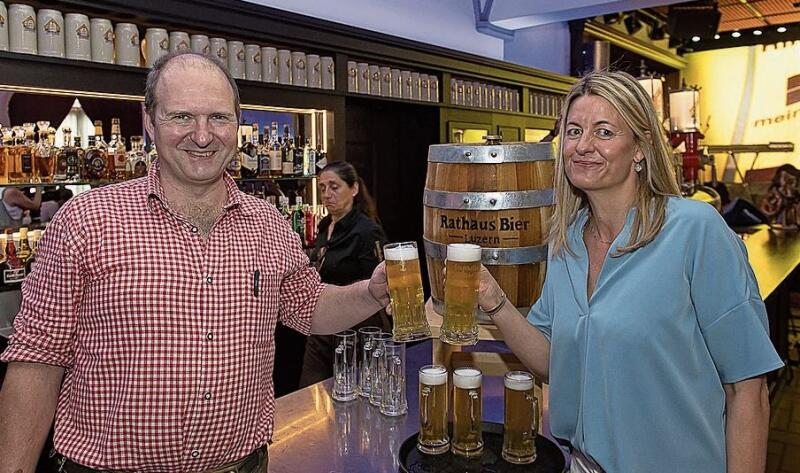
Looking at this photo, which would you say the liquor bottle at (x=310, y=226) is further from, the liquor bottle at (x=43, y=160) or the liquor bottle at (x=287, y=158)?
the liquor bottle at (x=43, y=160)

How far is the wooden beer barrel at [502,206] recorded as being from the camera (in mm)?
1759

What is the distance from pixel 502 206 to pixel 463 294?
12.7 inches

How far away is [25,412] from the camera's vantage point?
4.76ft

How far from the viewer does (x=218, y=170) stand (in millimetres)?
1570

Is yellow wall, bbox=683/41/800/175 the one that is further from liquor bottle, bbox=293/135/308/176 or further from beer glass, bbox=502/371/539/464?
beer glass, bbox=502/371/539/464

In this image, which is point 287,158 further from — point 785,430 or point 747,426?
point 785,430

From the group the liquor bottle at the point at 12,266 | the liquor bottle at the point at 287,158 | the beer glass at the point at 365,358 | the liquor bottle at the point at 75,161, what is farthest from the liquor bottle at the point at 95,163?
the beer glass at the point at 365,358

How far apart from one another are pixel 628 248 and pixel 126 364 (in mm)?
1095

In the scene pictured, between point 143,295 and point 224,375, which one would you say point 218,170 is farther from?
point 224,375

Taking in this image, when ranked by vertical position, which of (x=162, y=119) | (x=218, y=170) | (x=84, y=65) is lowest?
(x=218, y=170)

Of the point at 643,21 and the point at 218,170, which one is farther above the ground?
the point at 643,21

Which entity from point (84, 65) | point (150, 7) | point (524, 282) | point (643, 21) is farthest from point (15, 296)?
point (643, 21)

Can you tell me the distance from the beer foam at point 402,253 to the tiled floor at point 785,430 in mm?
3179

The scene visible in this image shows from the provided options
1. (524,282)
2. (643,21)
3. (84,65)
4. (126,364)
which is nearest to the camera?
(126,364)
